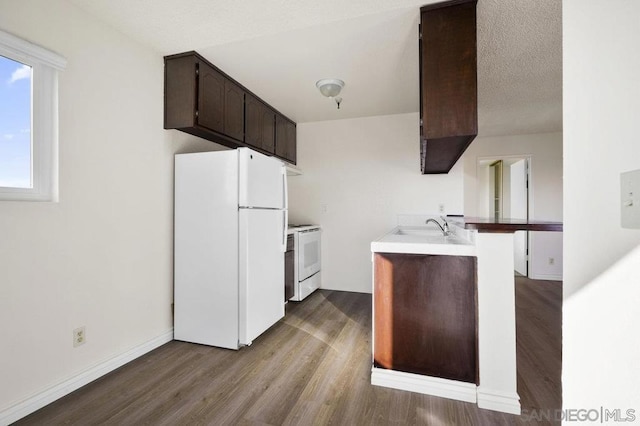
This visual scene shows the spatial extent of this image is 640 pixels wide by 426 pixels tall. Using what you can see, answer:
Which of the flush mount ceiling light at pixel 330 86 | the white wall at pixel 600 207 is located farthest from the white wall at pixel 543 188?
the white wall at pixel 600 207

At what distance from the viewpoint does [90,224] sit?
196cm

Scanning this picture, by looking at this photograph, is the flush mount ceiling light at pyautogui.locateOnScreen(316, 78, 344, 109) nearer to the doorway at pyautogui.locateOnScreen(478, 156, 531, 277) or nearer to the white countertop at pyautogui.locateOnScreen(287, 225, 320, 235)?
the white countertop at pyautogui.locateOnScreen(287, 225, 320, 235)

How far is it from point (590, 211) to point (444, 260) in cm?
108

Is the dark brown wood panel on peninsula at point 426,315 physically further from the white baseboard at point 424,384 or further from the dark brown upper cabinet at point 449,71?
the dark brown upper cabinet at point 449,71

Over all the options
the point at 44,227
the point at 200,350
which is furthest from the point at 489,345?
the point at 44,227

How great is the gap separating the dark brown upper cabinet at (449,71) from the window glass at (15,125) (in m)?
2.27

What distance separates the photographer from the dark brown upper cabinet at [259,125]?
3201 mm

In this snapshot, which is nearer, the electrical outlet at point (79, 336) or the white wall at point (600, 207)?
the white wall at point (600, 207)

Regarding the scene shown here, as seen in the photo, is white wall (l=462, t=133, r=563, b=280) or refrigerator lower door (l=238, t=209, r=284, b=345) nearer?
refrigerator lower door (l=238, t=209, r=284, b=345)

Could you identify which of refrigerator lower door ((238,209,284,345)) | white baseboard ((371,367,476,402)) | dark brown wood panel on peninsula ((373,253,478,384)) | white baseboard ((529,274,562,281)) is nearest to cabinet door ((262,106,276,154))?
refrigerator lower door ((238,209,284,345))

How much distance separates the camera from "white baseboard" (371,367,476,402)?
1.70 meters

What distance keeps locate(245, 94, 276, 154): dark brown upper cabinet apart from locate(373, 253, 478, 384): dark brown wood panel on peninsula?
208 cm

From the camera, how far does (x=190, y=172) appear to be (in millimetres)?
2502

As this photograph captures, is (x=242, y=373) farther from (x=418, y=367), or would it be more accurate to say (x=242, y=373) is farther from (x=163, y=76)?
(x=163, y=76)
